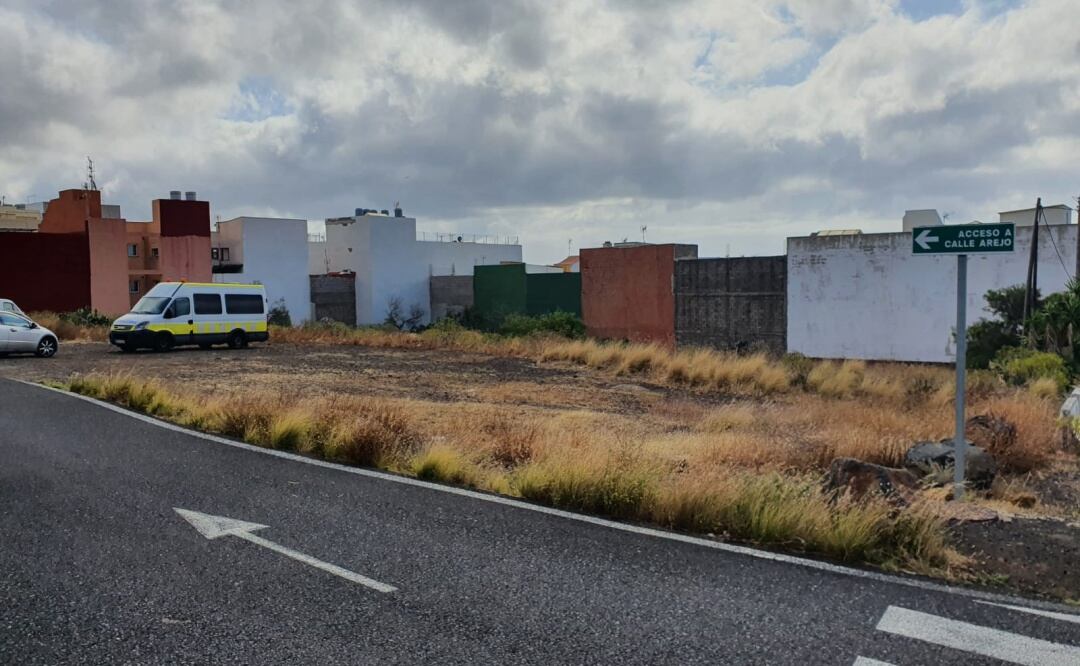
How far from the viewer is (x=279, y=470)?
26.7ft

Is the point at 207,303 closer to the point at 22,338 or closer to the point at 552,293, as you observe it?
the point at 22,338

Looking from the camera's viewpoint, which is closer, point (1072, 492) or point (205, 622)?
point (205, 622)

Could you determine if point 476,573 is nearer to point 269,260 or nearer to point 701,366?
point 701,366

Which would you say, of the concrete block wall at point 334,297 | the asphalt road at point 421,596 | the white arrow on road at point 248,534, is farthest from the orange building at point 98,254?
the white arrow on road at point 248,534

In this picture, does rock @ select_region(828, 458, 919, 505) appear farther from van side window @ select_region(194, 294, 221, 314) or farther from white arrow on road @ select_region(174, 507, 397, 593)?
van side window @ select_region(194, 294, 221, 314)

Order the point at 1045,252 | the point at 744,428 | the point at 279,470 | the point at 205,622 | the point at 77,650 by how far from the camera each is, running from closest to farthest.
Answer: the point at 77,650 < the point at 205,622 < the point at 279,470 < the point at 744,428 < the point at 1045,252

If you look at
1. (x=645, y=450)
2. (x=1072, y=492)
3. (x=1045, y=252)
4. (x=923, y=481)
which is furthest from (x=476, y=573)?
(x=1045, y=252)

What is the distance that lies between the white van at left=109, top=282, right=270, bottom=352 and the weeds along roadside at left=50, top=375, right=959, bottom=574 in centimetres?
1487

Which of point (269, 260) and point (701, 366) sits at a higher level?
point (269, 260)

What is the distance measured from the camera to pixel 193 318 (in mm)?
27109

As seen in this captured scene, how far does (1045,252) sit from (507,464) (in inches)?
1248

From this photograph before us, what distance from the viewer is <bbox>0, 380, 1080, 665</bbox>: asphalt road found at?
4188 millimetres

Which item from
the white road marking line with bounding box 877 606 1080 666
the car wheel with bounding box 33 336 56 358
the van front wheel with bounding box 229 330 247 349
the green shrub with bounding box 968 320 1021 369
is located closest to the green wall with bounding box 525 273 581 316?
the van front wheel with bounding box 229 330 247 349

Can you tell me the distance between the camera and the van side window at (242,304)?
92.7 feet
